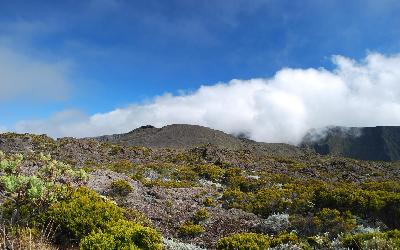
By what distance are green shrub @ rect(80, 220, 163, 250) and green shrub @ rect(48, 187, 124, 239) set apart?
155cm

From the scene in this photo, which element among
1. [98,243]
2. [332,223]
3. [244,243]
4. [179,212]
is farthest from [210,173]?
[98,243]

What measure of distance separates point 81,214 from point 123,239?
2.56m

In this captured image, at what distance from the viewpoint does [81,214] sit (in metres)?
12.9

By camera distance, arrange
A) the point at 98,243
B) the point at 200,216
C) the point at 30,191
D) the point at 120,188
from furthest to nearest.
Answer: the point at 120,188 → the point at 200,216 → the point at 30,191 → the point at 98,243

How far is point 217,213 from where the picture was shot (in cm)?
2034

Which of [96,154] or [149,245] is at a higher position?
[96,154]

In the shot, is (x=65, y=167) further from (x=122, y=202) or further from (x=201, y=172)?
(x=201, y=172)

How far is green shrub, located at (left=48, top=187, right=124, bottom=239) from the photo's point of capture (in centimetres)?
1255

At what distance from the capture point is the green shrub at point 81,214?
1255cm

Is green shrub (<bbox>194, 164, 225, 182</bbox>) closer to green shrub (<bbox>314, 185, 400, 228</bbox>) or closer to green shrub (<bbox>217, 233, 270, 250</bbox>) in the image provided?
green shrub (<bbox>314, 185, 400, 228</bbox>)

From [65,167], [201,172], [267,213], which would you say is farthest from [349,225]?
[201,172]

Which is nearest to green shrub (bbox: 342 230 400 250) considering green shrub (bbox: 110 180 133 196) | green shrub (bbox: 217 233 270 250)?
green shrub (bbox: 217 233 270 250)

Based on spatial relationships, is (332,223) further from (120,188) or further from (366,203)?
(120,188)

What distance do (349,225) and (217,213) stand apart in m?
5.81
